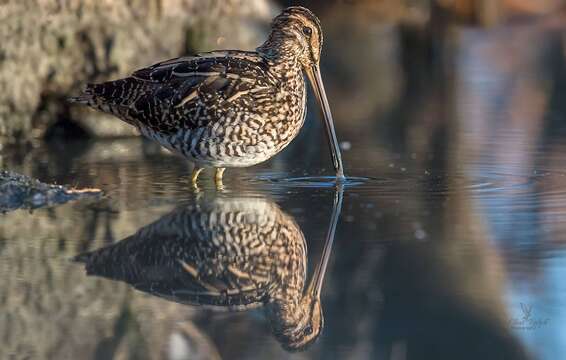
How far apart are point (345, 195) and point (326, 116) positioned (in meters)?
0.90

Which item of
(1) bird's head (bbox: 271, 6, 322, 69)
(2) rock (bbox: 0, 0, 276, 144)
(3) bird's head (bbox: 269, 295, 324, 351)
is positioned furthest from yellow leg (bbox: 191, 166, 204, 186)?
(3) bird's head (bbox: 269, 295, 324, 351)

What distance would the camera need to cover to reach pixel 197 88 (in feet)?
21.3

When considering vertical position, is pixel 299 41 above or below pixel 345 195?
above

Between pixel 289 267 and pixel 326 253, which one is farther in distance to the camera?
pixel 326 253

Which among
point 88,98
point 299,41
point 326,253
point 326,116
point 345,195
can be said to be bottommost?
point 345,195

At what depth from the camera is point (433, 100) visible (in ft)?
35.4

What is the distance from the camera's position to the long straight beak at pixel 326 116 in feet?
22.4

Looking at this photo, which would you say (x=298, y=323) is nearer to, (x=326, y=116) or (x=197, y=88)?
(x=197, y=88)

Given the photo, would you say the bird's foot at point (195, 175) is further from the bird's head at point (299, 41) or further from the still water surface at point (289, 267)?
the bird's head at point (299, 41)

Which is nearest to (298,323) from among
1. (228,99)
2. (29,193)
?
(29,193)

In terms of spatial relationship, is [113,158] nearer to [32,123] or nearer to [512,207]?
[32,123]

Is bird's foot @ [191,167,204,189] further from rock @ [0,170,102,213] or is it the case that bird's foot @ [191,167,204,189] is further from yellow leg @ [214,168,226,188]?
rock @ [0,170,102,213]

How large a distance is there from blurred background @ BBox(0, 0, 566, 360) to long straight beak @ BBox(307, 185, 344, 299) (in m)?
0.04

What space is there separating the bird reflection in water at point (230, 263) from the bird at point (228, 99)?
0.72 meters
